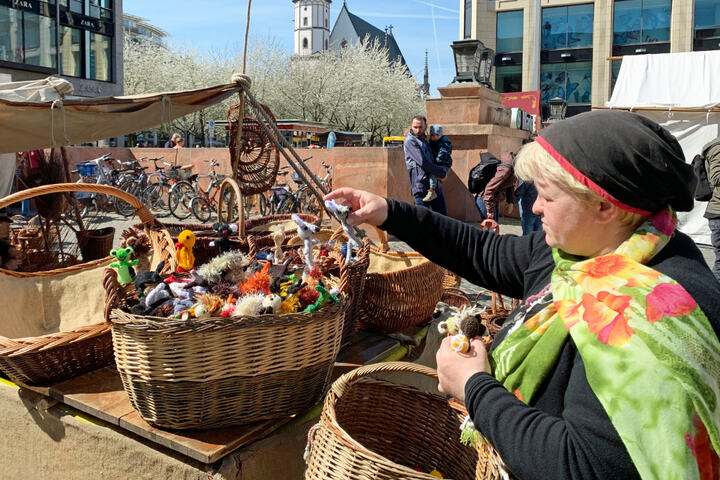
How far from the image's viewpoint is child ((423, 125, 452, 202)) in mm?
7208

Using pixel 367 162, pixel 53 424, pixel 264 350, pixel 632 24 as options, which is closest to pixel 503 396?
pixel 264 350

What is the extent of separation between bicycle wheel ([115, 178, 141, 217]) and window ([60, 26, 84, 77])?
18274 mm

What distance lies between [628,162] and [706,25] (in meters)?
43.6

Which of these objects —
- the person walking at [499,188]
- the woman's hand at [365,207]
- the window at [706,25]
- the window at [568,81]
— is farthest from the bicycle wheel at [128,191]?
the window at [706,25]

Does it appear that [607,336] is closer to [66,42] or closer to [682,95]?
[682,95]

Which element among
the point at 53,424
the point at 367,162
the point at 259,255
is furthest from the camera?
the point at 367,162

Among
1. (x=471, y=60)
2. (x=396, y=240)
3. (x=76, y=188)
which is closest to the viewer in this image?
(x=76, y=188)

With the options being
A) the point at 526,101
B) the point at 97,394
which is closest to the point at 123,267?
the point at 97,394

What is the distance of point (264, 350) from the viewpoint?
1611mm

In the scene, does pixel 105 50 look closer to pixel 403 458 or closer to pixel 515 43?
pixel 515 43

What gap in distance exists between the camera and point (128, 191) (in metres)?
13.2

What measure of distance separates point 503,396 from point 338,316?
0.71 metres

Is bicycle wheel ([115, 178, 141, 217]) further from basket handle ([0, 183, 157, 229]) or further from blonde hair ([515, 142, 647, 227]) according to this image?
blonde hair ([515, 142, 647, 227])

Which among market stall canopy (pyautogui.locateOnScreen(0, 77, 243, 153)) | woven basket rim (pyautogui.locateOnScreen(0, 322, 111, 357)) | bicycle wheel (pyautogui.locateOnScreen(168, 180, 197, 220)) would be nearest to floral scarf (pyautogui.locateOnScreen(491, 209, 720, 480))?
woven basket rim (pyautogui.locateOnScreen(0, 322, 111, 357))
